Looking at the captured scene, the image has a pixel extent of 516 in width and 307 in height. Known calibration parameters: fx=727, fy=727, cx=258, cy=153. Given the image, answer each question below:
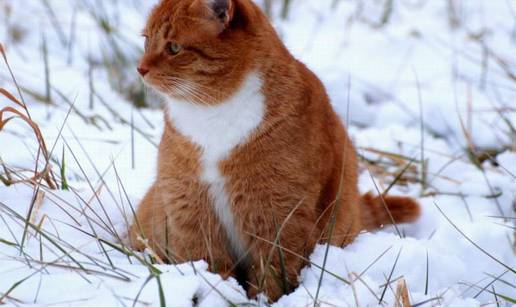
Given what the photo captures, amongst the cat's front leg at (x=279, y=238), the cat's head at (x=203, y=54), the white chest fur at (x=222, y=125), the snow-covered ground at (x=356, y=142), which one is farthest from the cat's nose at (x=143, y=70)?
the cat's front leg at (x=279, y=238)

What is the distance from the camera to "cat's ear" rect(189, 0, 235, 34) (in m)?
1.98

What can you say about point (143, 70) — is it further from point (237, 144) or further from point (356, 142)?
point (356, 142)

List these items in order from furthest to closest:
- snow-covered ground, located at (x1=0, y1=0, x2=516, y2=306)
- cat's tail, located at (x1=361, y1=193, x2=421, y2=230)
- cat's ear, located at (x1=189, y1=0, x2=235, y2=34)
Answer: cat's tail, located at (x1=361, y1=193, x2=421, y2=230) < cat's ear, located at (x1=189, y1=0, x2=235, y2=34) < snow-covered ground, located at (x1=0, y1=0, x2=516, y2=306)

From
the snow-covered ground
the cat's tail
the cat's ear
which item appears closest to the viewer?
the snow-covered ground

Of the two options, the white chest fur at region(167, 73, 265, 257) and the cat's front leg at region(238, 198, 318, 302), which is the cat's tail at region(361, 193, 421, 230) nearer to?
the cat's front leg at region(238, 198, 318, 302)

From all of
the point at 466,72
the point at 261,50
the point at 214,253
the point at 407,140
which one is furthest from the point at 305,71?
the point at 466,72

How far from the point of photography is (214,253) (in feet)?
7.06

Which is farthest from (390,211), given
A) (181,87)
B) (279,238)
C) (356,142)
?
(181,87)

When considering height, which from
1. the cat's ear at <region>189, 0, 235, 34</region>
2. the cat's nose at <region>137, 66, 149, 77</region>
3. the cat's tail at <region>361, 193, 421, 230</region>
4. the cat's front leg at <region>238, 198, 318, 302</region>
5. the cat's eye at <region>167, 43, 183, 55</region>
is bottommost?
the cat's tail at <region>361, 193, 421, 230</region>

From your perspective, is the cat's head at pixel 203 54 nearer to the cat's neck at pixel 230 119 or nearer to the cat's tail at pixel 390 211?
the cat's neck at pixel 230 119

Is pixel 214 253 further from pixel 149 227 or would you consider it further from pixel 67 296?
pixel 67 296

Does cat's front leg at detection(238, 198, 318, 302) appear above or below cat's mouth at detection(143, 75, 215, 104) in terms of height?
below

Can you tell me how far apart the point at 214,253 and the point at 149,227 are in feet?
1.07

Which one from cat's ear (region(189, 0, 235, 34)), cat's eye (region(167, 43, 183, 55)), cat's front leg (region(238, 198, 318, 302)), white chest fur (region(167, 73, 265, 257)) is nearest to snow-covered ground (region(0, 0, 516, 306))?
cat's front leg (region(238, 198, 318, 302))
